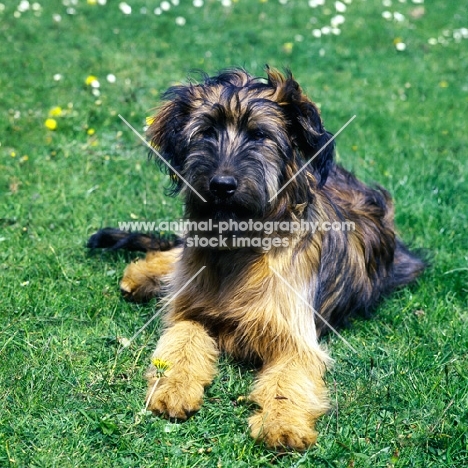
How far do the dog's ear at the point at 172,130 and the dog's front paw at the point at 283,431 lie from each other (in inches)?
57.9

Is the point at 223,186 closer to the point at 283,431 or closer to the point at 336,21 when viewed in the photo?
the point at 283,431

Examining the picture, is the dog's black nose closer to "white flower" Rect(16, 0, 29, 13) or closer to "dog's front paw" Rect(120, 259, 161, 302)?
"dog's front paw" Rect(120, 259, 161, 302)

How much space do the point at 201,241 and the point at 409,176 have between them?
3124mm

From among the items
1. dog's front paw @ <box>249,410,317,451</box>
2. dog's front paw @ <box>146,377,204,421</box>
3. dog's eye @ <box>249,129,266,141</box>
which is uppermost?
dog's eye @ <box>249,129,266,141</box>

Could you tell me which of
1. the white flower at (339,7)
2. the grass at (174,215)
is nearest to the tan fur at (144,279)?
the grass at (174,215)

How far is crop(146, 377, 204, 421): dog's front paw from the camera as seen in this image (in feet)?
11.2

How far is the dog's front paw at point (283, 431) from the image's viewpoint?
3.23 metres

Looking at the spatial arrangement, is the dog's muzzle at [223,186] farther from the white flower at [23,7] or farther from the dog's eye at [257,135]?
the white flower at [23,7]

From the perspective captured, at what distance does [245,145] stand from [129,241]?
1.70 m

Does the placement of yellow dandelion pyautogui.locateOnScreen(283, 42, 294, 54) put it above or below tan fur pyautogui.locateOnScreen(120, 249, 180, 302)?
below

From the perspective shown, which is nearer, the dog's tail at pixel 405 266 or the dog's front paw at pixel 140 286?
the dog's front paw at pixel 140 286

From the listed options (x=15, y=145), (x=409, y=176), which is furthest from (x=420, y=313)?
(x=15, y=145)

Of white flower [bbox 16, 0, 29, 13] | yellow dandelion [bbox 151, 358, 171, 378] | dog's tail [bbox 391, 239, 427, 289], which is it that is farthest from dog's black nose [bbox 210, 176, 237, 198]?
Answer: white flower [bbox 16, 0, 29, 13]

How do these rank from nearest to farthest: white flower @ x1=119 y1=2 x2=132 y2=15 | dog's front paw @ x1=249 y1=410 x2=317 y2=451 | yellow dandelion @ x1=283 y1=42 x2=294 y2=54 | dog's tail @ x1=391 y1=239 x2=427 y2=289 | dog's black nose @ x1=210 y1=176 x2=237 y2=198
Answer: dog's front paw @ x1=249 y1=410 x2=317 y2=451, dog's black nose @ x1=210 y1=176 x2=237 y2=198, dog's tail @ x1=391 y1=239 x2=427 y2=289, yellow dandelion @ x1=283 y1=42 x2=294 y2=54, white flower @ x1=119 y1=2 x2=132 y2=15
